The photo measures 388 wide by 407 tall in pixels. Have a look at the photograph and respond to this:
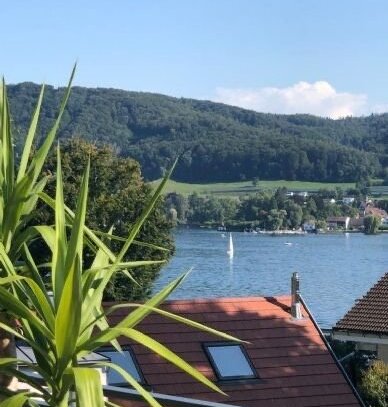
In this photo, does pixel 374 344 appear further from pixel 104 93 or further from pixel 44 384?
pixel 104 93

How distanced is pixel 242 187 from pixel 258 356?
118m

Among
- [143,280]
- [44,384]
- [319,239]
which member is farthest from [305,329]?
[319,239]

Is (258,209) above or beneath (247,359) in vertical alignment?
above

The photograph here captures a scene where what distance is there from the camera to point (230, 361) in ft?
34.8

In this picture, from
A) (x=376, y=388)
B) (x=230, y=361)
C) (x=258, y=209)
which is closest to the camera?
(x=230, y=361)

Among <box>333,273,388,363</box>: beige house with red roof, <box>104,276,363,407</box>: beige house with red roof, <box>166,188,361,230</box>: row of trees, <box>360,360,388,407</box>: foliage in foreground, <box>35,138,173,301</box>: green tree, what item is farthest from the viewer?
<box>166,188,361,230</box>: row of trees

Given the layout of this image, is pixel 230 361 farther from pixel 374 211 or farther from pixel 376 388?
pixel 374 211

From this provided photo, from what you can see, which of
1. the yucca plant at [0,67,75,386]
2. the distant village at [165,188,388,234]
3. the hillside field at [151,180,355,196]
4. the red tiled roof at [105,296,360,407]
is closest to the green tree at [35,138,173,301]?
the red tiled roof at [105,296,360,407]

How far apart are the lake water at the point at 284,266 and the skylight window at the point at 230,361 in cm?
1993

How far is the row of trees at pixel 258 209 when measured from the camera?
356 feet

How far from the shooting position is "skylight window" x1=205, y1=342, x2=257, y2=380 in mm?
10359

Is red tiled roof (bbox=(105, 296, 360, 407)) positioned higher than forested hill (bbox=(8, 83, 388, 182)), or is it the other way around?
forested hill (bbox=(8, 83, 388, 182))

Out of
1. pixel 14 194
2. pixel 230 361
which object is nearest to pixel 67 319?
pixel 14 194

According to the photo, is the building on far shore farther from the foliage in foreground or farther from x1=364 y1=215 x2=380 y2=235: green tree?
the foliage in foreground
